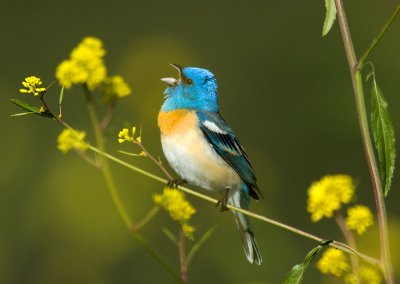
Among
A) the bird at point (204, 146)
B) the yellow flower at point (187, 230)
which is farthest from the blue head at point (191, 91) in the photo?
the yellow flower at point (187, 230)

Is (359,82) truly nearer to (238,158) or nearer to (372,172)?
(372,172)

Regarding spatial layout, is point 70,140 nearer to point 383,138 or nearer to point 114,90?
point 114,90

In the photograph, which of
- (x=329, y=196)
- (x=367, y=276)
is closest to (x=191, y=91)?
(x=329, y=196)

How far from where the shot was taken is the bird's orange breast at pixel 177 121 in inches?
159

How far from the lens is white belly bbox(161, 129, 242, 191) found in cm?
401

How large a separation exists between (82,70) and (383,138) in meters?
0.94

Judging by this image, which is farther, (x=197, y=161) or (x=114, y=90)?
(x=197, y=161)

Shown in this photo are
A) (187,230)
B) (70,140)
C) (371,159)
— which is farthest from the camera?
(187,230)

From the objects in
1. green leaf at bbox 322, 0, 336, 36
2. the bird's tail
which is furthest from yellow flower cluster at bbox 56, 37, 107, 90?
the bird's tail

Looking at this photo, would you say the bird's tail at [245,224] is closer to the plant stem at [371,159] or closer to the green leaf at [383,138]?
the green leaf at [383,138]

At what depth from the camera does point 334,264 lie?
8.66 feet

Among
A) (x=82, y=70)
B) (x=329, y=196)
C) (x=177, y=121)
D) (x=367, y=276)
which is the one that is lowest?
(x=367, y=276)

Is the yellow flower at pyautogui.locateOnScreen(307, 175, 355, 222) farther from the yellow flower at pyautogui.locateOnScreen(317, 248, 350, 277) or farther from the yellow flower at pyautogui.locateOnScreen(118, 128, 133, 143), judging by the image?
the yellow flower at pyautogui.locateOnScreen(118, 128, 133, 143)

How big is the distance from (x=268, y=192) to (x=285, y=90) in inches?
97.8
